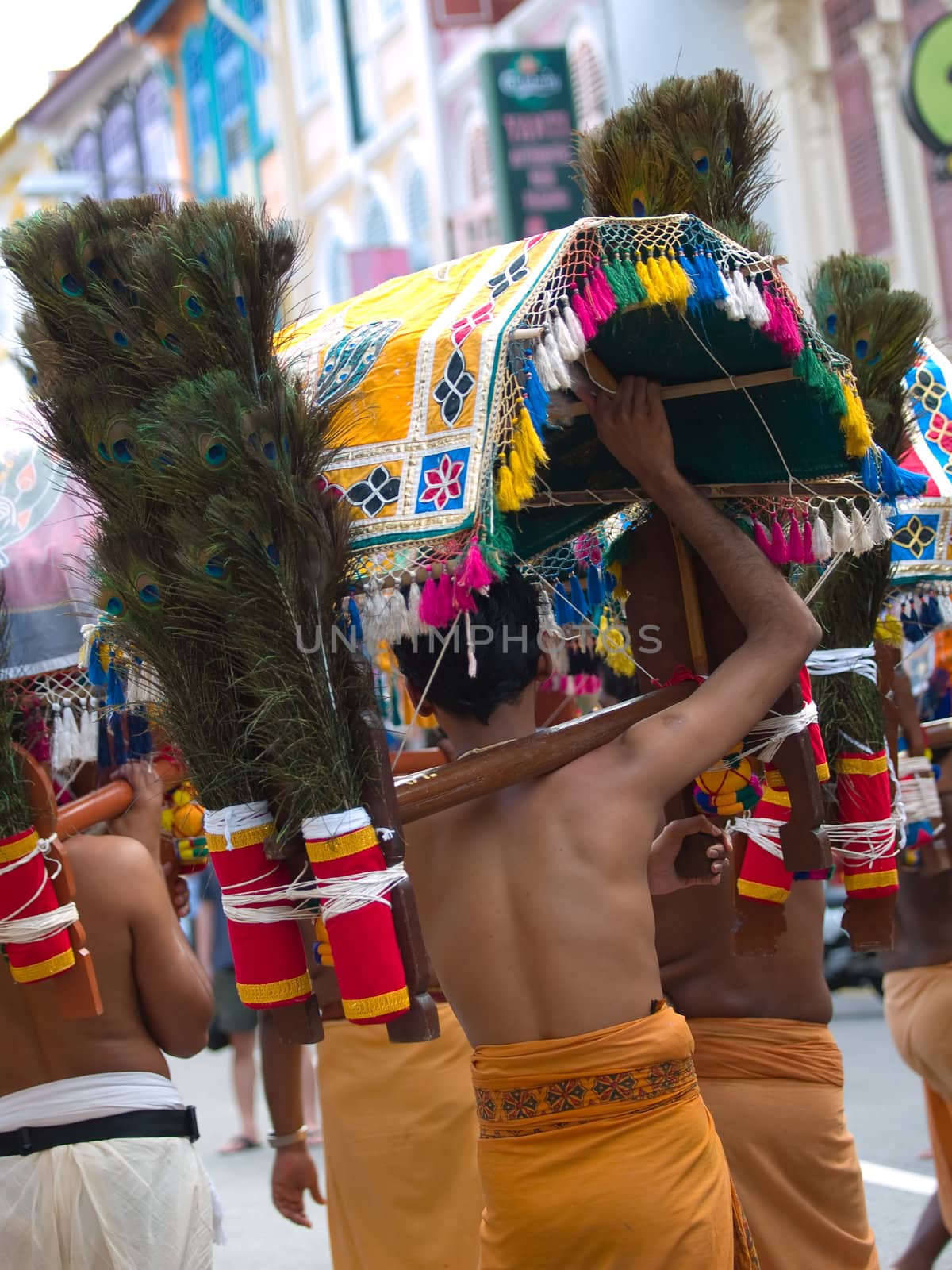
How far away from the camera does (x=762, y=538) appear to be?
10.4 ft

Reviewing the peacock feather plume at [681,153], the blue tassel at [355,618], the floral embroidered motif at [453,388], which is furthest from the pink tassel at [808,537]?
the blue tassel at [355,618]

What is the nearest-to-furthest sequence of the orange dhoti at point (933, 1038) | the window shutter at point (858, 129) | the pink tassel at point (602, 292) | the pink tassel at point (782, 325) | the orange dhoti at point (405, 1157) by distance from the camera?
the pink tassel at point (602, 292) < the pink tassel at point (782, 325) < the orange dhoti at point (405, 1157) < the orange dhoti at point (933, 1038) < the window shutter at point (858, 129)

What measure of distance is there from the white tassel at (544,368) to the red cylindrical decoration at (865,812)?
1407 mm

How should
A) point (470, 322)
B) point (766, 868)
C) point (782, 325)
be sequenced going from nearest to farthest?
1. point (470, 322)
2. point (782, 325)
3. point (766, 868)

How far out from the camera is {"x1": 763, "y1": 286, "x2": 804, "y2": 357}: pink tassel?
276 centimetres

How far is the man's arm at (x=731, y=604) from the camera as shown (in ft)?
8.57

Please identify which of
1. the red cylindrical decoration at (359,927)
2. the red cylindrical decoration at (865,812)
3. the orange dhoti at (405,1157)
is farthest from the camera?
the orange dhoti at (405,1157)

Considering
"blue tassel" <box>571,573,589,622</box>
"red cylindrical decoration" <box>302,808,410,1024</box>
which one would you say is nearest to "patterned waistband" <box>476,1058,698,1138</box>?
"red cylindrical decoration" <box>302,808,410,1024</box>

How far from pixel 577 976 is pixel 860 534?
1164mm

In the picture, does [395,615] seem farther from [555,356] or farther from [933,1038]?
[933,1038]

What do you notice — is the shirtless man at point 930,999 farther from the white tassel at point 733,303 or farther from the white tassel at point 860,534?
the white tassel at point 733,303

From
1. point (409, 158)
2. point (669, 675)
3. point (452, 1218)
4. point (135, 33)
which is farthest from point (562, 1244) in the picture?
point (135, 33)

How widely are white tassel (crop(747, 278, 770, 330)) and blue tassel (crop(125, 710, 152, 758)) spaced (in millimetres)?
1811

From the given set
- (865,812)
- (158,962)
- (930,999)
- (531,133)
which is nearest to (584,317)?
(865,812)
